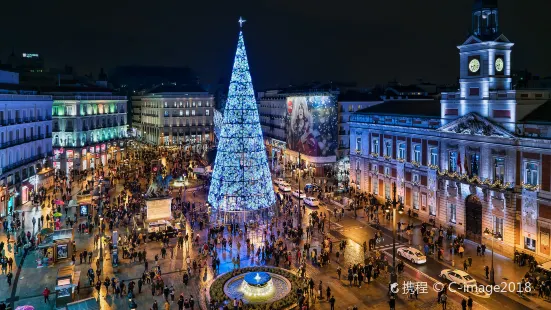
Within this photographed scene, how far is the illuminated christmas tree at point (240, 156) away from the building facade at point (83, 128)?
135 ft

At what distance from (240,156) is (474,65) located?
2175cm

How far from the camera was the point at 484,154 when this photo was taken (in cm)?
3703

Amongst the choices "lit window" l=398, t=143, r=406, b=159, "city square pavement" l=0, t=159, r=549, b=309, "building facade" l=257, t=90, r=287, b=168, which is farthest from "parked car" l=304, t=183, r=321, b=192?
"building facade" l=257, t=90, r=287, b=168

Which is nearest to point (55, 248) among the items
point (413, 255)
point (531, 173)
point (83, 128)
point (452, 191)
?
point (413, 255)

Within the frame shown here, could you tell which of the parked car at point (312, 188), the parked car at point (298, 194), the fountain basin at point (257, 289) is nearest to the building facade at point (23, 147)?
the fountain basin at point (257, 289)

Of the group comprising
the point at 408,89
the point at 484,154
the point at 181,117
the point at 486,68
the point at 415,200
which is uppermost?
the point at 408,89

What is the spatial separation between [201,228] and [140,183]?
78.3 feet

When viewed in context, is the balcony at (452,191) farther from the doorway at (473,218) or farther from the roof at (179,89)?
the roof at (179,89)

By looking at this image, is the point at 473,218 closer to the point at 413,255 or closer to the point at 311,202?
the point at 413,255

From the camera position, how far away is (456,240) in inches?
1414

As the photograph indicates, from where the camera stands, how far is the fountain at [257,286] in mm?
26484

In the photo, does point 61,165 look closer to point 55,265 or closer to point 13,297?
point 55,265

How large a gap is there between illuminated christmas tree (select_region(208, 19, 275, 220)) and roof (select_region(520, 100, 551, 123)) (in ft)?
72.3

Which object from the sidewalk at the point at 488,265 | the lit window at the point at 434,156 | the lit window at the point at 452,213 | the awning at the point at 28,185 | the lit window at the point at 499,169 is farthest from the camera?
the awning at the point at 28,185
